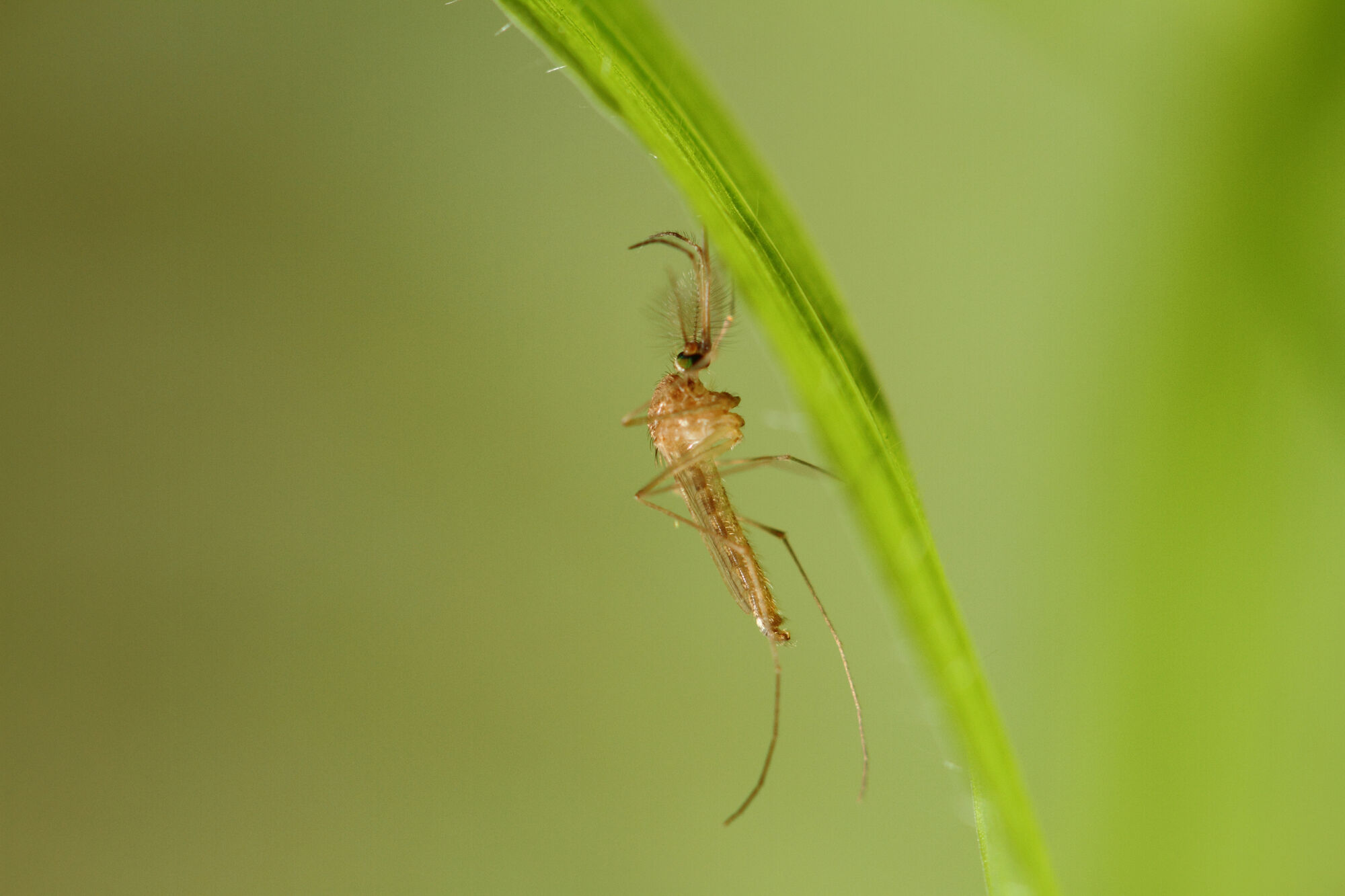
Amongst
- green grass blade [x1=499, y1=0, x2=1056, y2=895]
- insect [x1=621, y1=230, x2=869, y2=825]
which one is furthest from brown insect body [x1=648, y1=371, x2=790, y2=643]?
green grass blade [x1=499, y1=0, x2=1056, y2=895]

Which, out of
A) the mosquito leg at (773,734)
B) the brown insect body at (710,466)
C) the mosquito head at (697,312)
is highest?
the mosquito head at (697,312)

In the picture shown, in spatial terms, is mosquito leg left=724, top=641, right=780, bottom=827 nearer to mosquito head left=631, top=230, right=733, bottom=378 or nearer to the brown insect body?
the brown insect body

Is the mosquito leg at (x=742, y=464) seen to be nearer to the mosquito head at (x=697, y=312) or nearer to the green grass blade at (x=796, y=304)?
the mosquito head at (x=697, y=312)

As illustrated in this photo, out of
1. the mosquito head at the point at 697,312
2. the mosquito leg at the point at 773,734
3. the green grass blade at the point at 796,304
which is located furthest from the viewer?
the mosquito head at the point at 697,312

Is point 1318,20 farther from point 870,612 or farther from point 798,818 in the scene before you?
point 798,818

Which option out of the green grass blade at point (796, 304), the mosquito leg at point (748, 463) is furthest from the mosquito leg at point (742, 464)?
the green grass blade at point (796, 304)

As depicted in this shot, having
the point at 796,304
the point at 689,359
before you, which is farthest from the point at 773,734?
the point at 796,304

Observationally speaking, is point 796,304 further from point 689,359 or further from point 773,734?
point 773,734

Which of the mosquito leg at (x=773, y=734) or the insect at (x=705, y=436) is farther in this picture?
the insect at (x=705, y=436)
